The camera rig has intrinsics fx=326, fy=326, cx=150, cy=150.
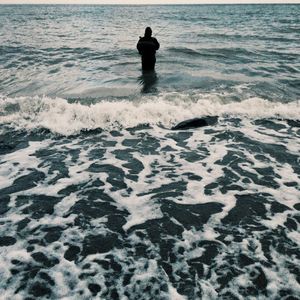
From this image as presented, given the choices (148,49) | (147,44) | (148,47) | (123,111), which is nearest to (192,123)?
(123,111)

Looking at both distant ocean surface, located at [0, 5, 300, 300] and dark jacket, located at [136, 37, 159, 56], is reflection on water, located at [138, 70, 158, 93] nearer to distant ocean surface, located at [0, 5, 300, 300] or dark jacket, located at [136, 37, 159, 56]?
distant ocean surface, located at [0, 5, 300, 300]

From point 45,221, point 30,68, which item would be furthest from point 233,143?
point 30,68

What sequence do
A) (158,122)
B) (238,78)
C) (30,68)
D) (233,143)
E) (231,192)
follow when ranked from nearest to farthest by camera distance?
(231,192)
(233,143)
(158,122)
(238,78)
(30,68)

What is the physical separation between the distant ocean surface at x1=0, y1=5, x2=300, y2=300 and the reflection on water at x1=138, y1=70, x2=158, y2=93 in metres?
0.04

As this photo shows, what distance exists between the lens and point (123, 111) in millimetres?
9281

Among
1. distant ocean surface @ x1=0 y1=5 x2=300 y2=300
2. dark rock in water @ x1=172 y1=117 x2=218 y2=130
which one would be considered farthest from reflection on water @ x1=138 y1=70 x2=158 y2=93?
dark rock in water @ x1=172 y1=117 x2=218 y2=130

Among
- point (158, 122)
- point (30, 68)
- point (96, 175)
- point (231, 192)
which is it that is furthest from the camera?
point (30, 68)

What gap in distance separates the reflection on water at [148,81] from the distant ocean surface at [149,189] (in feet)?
0.13

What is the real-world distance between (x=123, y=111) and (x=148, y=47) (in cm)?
396

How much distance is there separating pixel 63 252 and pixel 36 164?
2.89m

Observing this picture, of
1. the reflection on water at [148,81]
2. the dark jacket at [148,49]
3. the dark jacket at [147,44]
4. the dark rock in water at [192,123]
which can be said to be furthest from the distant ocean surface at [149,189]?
the dark jacket at [147,44]

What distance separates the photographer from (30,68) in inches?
599

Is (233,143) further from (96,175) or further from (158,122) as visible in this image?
(96,175)

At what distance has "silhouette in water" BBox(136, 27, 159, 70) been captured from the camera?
38.5 feet
